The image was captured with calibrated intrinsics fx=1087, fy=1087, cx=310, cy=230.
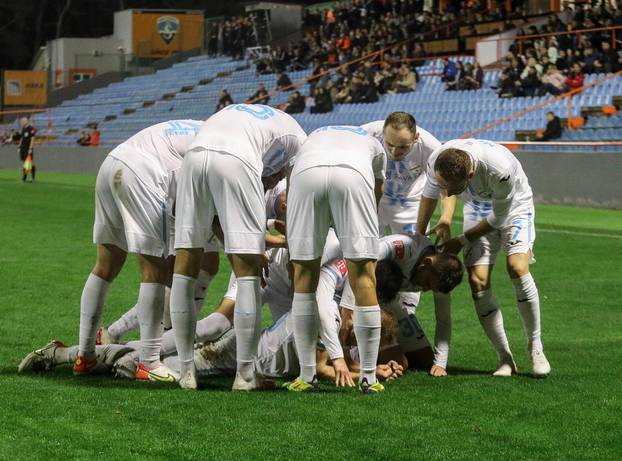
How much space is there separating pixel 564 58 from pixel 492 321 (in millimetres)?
19524

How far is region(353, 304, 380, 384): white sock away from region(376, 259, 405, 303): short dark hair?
555 millimetres

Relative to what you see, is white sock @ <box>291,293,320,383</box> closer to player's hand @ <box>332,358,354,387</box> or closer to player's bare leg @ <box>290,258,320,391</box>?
player's bare leg @ <box>290,258,320,391</box>

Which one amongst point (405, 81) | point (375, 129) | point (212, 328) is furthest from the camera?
point (405, 81)

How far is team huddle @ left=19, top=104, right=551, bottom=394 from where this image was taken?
5.65 meters

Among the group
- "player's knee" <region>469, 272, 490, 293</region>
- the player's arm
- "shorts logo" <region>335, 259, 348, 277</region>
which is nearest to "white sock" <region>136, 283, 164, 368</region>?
"shorts logo" <region>335, 259, 348, 277</region>

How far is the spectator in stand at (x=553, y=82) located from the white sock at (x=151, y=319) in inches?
773

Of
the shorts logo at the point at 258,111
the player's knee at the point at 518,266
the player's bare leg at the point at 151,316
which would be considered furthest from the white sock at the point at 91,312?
the player's knee at the point at 518,266

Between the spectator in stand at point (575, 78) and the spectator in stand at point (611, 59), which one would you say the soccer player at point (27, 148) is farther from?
the spectator in stand at point (611, 59)

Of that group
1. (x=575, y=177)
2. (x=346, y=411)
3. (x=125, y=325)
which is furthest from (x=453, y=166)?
(x=575, y=177)

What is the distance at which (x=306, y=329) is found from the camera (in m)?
5.77

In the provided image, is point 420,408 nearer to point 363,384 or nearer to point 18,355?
point 363,384

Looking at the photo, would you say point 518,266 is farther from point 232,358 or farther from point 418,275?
point 232,358

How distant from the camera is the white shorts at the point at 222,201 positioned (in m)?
5.63

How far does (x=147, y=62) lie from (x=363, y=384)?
46.9 metres
